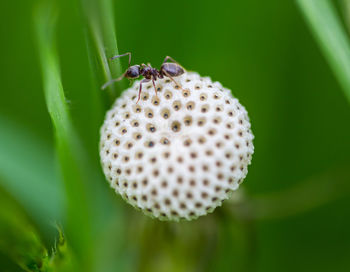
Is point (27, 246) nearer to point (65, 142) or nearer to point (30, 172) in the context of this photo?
point (65, 142)

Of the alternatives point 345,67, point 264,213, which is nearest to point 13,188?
point 264,213

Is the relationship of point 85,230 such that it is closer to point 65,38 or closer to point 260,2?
point 65,38

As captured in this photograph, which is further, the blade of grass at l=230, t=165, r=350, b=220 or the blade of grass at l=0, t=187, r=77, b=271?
the blade of grass at l=230, t=165, r=350, b=220

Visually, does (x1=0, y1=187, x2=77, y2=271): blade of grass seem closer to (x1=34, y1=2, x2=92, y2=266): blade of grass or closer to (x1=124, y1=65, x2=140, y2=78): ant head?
(x1=34, y1=2, x2=92, y2=266): blade of grass

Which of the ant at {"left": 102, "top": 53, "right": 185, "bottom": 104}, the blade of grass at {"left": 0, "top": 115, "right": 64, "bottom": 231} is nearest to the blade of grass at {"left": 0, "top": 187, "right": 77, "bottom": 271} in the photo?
the blade of grass at {"left": 0, "top": 115, "right": 64, "bottom": 231}

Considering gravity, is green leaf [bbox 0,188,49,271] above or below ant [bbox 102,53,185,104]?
below

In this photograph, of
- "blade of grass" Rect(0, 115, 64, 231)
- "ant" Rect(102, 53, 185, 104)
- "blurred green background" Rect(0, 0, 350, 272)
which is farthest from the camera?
"blurred green background" Rect(0, 0, 350, 272)

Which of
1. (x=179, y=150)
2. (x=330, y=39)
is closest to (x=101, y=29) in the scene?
(x=179, y=150)
